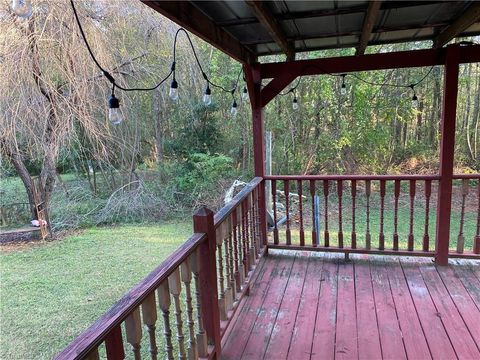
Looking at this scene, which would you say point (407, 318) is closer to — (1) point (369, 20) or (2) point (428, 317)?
(2) point (428, 317)

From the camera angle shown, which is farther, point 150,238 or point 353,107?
point 353,107

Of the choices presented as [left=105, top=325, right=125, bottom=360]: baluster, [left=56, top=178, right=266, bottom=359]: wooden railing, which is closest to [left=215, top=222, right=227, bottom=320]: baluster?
[left=56, top=178, right=266, bottom=359]: wooden railing

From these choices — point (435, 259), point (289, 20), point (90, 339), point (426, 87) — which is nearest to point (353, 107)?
point (426, 87)

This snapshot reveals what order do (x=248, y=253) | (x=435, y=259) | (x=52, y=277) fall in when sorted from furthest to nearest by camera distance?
(x=52, y=277) < (x=435, y=259) < (x=248, y=253)

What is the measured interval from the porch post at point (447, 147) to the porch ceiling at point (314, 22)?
0.26 metres

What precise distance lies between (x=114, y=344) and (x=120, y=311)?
0.31 feet

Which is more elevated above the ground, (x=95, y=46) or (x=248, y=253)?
(x=95, y=46)

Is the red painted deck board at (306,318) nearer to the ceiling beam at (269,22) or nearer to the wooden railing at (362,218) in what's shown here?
the wooden railing at (362,218)

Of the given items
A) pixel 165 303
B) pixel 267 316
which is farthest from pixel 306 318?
pixel 165 303

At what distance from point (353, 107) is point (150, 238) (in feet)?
17.0

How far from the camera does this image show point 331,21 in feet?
8.41

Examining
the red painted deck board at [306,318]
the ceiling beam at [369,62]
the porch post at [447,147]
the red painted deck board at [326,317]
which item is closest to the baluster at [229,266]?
the red painted deck board at [306,318]

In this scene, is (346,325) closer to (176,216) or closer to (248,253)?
(248,253)

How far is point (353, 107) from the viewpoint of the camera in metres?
7.84
